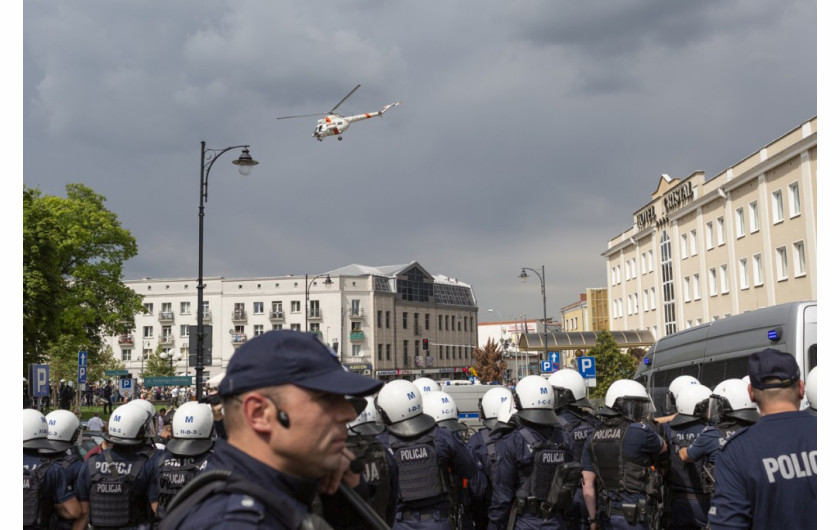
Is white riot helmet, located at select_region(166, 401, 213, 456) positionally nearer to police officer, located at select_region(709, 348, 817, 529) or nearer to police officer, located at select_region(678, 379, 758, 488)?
police officer, located at select_region(678, 379, 758, 488)

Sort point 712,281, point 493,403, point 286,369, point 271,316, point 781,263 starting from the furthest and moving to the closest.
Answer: point 271,316 → point 712,281 → point 781,263 → point 493,403 → point 286,369

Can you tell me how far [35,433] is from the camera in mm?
7254

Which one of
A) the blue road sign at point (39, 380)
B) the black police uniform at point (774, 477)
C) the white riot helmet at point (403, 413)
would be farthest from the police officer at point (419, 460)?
the blue road sign at point (39, 380)

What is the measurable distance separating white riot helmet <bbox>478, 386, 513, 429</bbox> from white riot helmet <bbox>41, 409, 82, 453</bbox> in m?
4.48

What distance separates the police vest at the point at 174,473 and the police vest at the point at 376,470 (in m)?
3.45

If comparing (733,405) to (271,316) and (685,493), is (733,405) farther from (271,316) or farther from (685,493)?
(271,316)

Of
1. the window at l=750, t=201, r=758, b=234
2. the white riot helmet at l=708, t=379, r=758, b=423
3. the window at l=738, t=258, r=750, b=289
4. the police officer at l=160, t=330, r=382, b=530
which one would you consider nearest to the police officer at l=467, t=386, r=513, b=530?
the white riot helmet at l=708, t=379, r=758, b=423

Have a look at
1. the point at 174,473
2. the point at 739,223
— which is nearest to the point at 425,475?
the point at 174,473

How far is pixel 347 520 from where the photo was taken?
97.0 inches

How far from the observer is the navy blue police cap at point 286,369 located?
2119 mm

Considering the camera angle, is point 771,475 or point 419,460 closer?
point 771,475

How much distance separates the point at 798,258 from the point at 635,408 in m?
33.3

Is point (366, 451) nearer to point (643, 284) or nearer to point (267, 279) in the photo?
point (643, 284)

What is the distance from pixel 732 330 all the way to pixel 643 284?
45.0 metres
